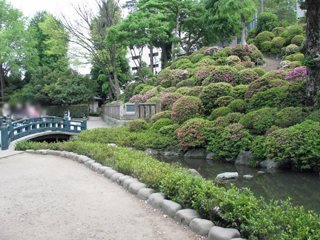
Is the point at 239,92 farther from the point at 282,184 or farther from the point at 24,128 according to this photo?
the point at 24,128

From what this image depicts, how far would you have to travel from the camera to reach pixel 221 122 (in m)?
10.1

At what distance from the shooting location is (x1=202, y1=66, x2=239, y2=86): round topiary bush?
13484 millimetres

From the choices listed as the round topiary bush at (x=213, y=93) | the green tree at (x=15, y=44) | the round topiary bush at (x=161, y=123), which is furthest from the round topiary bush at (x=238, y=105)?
the green tree at (x=15, y=44)

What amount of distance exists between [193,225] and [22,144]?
959 cm

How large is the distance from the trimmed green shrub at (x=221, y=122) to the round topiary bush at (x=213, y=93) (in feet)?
7.09

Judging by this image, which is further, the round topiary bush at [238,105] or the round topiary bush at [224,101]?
the round topiary bush at [224,101]

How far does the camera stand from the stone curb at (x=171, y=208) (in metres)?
2.82

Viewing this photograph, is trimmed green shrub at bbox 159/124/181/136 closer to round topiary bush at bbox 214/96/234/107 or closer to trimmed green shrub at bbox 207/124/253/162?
round topiary bush at bbox 214/96/234/107

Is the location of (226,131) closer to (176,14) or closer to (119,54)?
(176,14)

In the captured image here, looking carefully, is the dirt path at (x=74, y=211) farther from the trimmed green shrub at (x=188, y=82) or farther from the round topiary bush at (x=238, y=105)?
the trimmed green shrub at (x=188, y=82)

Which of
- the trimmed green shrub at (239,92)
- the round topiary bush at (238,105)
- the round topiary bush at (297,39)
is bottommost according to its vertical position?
the round topiary bush at (238,105)

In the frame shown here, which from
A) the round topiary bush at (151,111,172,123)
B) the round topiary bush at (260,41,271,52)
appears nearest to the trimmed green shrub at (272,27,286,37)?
the round topiary bush at (260,41,271,52)

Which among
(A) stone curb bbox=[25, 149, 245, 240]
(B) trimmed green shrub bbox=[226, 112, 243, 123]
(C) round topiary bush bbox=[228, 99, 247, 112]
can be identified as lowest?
(A) stone curb bbox=[25, 149, 245, 240]

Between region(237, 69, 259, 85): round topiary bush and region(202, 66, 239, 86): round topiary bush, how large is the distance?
21 centimetres
